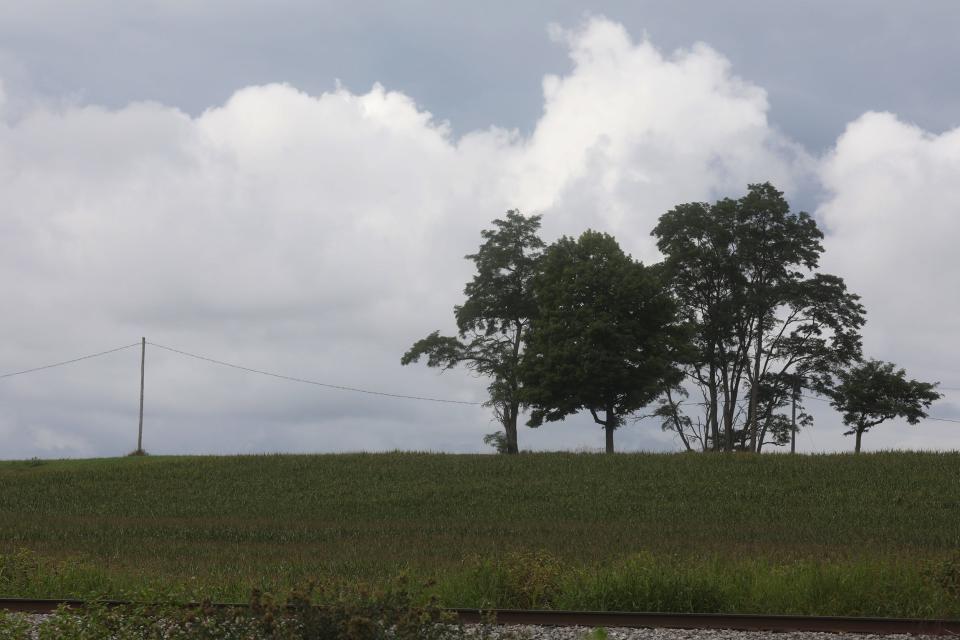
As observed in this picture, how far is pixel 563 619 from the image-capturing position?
40.0ft

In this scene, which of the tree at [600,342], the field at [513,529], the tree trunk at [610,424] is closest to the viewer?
the field at [513,529]

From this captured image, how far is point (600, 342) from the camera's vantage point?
156 feet

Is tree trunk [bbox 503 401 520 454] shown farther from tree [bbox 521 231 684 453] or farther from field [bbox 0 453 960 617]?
field [bbox 0 453 960 617]

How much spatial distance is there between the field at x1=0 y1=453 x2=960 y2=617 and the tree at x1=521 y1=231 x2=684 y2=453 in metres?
6.30

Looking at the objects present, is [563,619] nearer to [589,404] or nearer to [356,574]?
[356,574]

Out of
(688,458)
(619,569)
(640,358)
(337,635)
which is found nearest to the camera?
(337,635)

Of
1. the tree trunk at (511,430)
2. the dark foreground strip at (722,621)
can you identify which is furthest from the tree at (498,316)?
the dark foreground strip at (722,621)

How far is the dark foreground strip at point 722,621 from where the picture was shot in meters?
11.7

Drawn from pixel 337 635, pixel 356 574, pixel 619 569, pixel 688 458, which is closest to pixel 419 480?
pixel 688 458

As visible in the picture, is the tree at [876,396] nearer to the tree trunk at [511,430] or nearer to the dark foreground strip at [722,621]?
the tree trunk at [511,430]

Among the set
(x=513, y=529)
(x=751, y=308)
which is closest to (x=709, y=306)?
(x=751, y=308)

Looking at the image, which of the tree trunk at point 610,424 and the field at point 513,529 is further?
the tree trunk at point 610,424

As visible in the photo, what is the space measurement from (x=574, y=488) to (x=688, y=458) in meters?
7.30

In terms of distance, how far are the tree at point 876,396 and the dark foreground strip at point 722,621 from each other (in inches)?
1776
